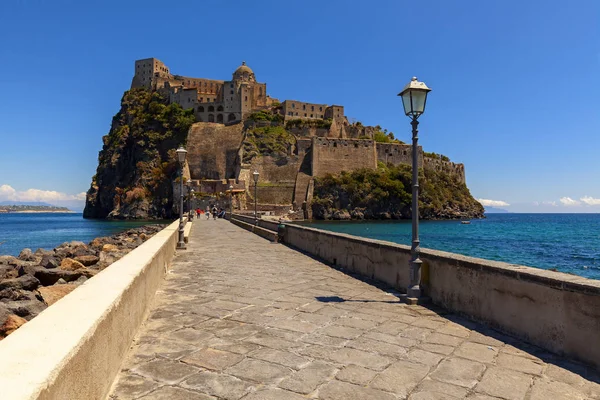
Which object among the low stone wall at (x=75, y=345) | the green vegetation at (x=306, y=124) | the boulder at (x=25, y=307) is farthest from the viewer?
the green vegetation at (x=306, y=124)

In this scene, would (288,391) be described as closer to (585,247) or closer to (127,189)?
(585,247)

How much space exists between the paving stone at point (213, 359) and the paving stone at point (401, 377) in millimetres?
1292

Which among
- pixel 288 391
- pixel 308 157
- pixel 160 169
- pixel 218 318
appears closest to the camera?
pixel 288 391

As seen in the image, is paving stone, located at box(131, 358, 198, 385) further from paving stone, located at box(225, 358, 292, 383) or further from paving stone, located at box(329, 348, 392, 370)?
paving stone, located at box(329, 348, 392, 370)

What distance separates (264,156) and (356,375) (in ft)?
241

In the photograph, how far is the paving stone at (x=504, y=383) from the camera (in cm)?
333

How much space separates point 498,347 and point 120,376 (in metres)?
3.62

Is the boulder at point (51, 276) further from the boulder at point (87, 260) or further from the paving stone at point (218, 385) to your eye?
the paving stone at point (218, 385)

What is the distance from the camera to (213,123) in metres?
84.4

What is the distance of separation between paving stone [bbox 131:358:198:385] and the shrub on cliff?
80082 mm

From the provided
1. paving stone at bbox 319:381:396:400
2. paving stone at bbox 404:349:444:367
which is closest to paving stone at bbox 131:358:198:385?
paving stone at bbox 319:381:396:400

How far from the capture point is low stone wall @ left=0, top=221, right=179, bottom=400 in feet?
6.52

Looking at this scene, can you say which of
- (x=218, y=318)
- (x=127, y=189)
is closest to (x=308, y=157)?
(x=127, y=189)

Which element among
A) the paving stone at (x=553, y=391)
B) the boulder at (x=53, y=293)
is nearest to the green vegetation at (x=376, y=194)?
the boulder at (x=53, y=293)
